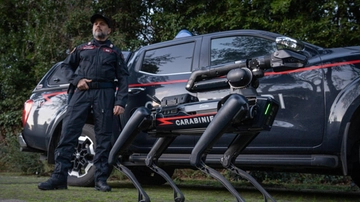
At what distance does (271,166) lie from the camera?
5.70 m

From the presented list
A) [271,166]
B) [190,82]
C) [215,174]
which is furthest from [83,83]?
[215,174]

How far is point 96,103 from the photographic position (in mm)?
5820

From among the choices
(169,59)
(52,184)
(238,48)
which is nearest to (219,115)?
(52,184)

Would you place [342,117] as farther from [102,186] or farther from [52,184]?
[52,184]

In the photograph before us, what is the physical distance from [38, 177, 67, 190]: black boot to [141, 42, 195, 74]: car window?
5.89ft

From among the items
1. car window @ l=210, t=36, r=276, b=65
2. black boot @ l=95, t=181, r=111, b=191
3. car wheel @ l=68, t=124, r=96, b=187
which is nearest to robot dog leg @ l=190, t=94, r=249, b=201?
black boot @ l=95, t=181, r=111, b=191

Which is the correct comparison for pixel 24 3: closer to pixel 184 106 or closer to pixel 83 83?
pixel 83 83

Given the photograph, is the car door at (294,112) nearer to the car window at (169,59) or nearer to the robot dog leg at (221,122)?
the car window at (169,59)

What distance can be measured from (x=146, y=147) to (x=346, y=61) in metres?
2.42

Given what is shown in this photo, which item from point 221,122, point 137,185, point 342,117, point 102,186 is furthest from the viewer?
point 102,186

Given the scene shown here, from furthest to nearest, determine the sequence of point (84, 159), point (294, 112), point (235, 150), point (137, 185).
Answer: point (84, 159), point (294, 112), point (137, 185), point (235, 150)

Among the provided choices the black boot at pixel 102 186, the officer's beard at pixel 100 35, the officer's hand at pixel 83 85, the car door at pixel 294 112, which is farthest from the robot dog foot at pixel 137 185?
the officer's beard at pixel 100 35

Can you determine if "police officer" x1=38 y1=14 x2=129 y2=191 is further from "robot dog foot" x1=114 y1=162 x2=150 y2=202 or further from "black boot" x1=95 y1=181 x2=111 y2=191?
"robot dog foot" x1=114 y1=162 x2=150 y2=202

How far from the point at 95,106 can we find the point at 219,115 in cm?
299
